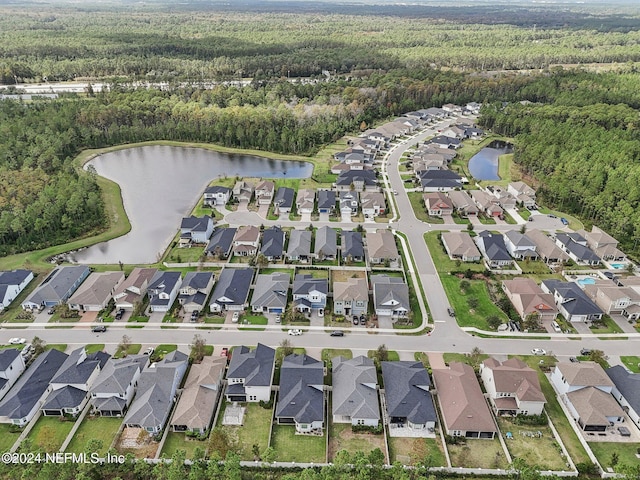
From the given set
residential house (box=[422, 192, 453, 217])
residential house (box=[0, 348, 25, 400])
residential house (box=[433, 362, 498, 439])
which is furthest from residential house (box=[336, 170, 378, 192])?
residential house (box=[0, 348, 25, 400])

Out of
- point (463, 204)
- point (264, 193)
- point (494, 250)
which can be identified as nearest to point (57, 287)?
point (264, 193)

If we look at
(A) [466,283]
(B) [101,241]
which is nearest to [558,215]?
(A) [466,283]

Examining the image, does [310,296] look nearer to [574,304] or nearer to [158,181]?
[574,304]

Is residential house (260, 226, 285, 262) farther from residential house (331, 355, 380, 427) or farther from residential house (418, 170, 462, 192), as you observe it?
residential house (418, 170, 462, 192)

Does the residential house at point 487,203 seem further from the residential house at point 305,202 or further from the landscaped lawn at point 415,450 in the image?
the landscaped lawn at point 415,450

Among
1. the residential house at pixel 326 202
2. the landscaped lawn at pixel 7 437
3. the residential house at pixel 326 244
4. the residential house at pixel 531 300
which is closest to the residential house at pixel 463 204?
the residential house at pixel 326 202

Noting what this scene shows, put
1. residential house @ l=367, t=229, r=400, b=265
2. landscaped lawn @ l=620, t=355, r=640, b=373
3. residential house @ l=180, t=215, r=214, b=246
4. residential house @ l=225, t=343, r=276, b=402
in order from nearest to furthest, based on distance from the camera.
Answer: residential house @ l=225, t=343, r=276, b=402 → landscaped lawn @ l=620, t=355, r=640, b=373 → residential house @ l=367, t=229, r=400, b=265 → residential house @ l=180, t=215, r=214, b=246
